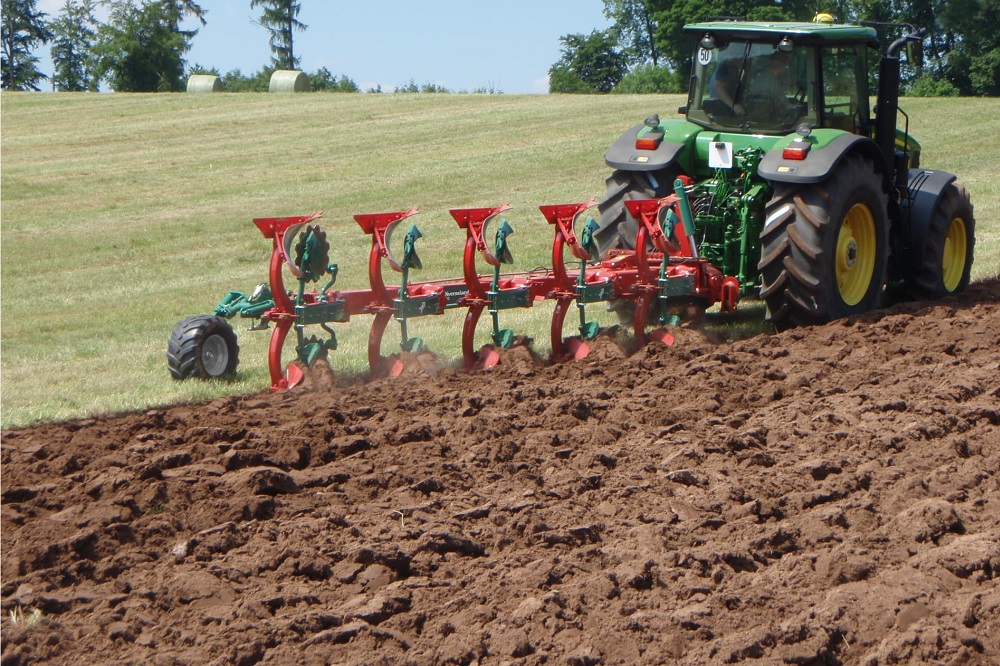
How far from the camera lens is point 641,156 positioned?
29.1ft

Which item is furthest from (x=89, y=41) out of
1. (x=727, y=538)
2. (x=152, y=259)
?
(x=727, y=538)

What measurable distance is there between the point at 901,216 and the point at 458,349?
3521 millimetres

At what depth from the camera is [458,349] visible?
8367mm

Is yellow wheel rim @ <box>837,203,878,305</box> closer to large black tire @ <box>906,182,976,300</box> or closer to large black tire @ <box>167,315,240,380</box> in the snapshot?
large black tire @ <box>906,182,976,300</box>

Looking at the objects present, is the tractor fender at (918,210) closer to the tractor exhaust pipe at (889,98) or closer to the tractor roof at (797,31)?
the tractor exhaust pipe at (889,98)

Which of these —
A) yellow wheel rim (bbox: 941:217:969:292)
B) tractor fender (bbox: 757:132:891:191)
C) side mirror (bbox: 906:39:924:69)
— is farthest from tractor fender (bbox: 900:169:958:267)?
tractor fender (bbox: 757:132:891:191)

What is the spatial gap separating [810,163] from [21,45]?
67.4m

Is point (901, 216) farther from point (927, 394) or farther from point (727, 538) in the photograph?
point (727, 538)

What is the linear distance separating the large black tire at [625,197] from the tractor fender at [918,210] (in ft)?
5.97

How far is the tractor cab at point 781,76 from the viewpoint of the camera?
855cm

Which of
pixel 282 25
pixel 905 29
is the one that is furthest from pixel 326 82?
pixel 905 29

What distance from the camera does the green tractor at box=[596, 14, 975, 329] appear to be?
8.12 meters

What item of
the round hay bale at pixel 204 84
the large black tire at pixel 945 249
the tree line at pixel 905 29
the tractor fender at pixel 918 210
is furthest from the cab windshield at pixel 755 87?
the round hay bale at pixel 204 84

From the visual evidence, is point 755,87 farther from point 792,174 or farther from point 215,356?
point 215,356
